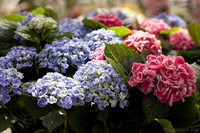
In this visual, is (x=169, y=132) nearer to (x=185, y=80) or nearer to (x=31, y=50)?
(x=185, y=80)

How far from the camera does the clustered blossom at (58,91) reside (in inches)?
22.1

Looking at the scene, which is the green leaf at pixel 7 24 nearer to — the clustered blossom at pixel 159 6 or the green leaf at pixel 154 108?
the green leaf at pixel 154 108

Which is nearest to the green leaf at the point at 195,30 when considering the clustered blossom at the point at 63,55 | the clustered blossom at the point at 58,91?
the clustered blossom at the point at 63,55

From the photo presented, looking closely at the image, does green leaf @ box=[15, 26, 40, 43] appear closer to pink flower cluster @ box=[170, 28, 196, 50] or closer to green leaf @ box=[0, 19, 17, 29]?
green leaf @ box=[0, 19, 17, 29]

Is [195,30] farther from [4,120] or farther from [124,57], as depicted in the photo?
[4,120]

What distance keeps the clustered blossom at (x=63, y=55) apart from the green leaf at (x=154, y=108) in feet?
0.82

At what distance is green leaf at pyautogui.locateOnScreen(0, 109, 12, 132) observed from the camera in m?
0.62

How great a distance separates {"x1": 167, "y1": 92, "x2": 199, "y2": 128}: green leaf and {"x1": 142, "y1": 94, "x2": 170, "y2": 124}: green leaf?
0.28ft

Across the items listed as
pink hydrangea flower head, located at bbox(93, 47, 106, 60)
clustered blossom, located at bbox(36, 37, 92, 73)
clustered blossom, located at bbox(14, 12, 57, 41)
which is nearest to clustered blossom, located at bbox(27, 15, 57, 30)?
clustered blossom, located at bbox(14, 12, 57, 41)

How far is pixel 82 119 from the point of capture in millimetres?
725

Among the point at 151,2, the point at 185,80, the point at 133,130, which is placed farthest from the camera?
the point at 151,2

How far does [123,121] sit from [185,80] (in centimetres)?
25

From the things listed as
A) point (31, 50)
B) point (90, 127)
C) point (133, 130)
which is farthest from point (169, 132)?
point (31, 50)

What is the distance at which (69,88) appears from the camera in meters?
0.60
